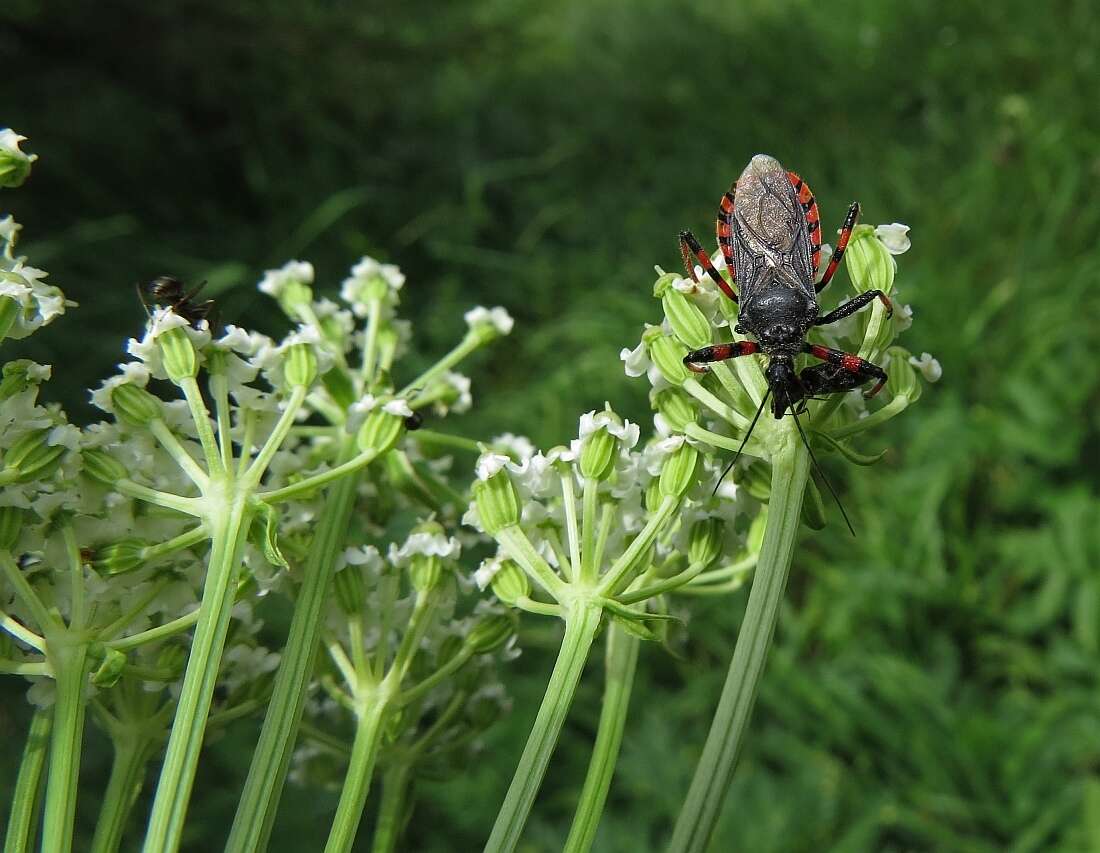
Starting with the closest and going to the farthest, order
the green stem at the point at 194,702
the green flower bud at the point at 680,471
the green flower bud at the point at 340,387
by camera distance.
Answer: the green stem at the point at 194,702
the green flower bud at the point at 680,471
the green flower bud at the point at 340,387

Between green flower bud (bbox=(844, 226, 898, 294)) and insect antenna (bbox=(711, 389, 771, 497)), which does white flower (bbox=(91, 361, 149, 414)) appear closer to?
insect antenna (bbox=(711, 389, 771, 497))

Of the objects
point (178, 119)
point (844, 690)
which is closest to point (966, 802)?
point (844, 690)

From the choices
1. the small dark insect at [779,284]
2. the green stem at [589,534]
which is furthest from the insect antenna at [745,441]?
the green stem at [589,534]

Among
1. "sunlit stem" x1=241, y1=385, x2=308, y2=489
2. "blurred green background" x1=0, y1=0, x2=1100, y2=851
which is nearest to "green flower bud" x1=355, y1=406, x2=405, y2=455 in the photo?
"sunlit stem" x1=241, y1=385, x2=308, y2=489

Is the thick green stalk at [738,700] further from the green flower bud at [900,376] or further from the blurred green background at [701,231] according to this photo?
the blurred green background at [701,231]

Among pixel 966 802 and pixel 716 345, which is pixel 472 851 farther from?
pixel 716 345

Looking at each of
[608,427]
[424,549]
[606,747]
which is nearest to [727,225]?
[608,427]

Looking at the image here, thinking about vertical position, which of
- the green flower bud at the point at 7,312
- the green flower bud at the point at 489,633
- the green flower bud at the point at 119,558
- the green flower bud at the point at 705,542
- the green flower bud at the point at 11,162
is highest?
the green flower bud at the point at 11,162

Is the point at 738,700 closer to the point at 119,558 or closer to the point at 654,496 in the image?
the point at 654,496
